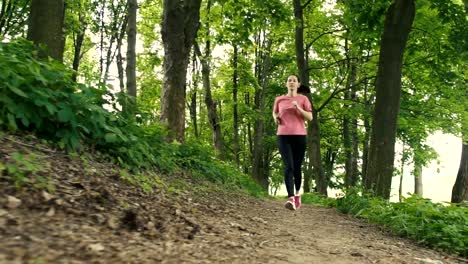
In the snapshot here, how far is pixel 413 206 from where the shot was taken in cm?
648

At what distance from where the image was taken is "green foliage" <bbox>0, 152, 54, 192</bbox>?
10.5 feet

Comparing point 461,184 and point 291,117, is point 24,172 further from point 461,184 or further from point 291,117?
point 461,184

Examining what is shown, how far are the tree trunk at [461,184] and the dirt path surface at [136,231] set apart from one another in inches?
513

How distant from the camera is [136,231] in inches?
135

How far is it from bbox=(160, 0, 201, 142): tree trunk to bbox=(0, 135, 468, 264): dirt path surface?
4331 mm

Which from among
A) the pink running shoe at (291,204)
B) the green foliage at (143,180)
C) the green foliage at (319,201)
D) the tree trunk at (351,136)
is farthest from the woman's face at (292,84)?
the tree trunk at (351,136)

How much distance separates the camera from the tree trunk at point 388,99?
8.95 meters

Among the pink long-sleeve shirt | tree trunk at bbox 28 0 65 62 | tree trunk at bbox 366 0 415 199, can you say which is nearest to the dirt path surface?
the pink long-sleeve shirt

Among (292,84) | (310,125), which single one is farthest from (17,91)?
(310,125)

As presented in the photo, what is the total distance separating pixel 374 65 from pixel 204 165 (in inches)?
371

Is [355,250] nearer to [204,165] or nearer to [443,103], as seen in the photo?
[204,165]

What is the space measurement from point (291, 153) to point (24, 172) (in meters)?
4.82

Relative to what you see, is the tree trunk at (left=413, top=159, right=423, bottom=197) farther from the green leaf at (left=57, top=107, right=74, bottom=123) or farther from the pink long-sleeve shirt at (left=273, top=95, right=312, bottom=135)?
the green leaf at (left=57, top=107, right=74, bottom=123)

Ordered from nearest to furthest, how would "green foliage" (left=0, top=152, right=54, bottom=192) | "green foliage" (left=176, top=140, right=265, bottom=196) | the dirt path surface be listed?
the dirt path surface, "green foliage" (left=0, top=152, right=54, bottom=192), "green foliage" (left=176, top=140, right=265, bottom=196)
